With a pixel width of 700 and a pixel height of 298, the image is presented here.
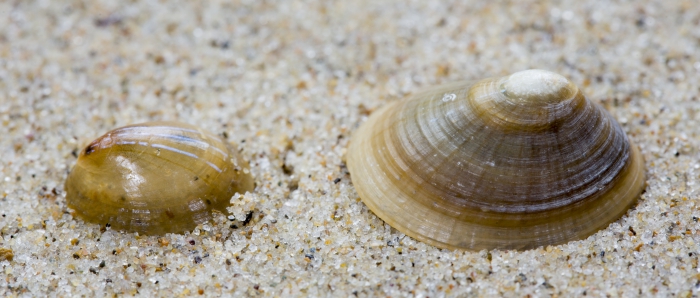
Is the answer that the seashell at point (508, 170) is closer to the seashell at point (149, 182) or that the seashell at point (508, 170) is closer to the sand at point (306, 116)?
the sand at point (306, 116)

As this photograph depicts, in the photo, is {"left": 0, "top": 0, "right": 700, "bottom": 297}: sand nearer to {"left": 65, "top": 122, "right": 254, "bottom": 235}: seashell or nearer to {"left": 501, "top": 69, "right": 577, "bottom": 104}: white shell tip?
{"left": 65, "top": 122, "right": 254, "bottom": 235}: seashell

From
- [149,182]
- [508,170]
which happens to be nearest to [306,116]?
[149,182]

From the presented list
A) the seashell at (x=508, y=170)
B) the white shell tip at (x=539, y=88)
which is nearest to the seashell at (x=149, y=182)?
the seashell at (x=508, y=170)

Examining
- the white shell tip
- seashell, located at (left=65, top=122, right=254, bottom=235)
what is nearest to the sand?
seashell, located at (left=65, top=122, right=254, bottom=235)

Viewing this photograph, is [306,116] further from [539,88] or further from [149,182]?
[539,88]

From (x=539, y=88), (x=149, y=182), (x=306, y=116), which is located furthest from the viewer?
(x=306, y=116)

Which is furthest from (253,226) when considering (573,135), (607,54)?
(607,54)
